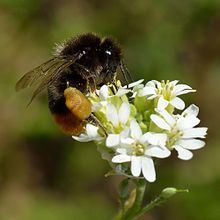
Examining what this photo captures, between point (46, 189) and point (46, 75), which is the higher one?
point (46, 189)

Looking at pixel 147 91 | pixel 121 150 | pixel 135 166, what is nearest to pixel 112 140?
pixel 121 150

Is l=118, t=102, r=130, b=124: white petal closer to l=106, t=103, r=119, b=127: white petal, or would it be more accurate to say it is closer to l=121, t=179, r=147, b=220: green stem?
l=106, t=103, r=119, b=127: white petal

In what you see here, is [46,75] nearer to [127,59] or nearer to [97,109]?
[97,109]

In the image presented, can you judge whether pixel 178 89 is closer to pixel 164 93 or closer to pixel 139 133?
pixel 164 93

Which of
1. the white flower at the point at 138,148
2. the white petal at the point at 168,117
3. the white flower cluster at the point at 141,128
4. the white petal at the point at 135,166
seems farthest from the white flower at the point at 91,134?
the white petal at the point at 168,117

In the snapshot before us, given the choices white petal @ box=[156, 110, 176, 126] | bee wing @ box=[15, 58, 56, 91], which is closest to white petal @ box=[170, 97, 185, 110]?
white petal @ box=[156, 110, 176, 126]

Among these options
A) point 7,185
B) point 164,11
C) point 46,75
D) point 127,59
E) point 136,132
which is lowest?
point 136,132

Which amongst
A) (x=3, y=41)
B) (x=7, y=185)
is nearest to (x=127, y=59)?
(x=3, y=41)

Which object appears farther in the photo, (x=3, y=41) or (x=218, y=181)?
(x=3, y=41)
